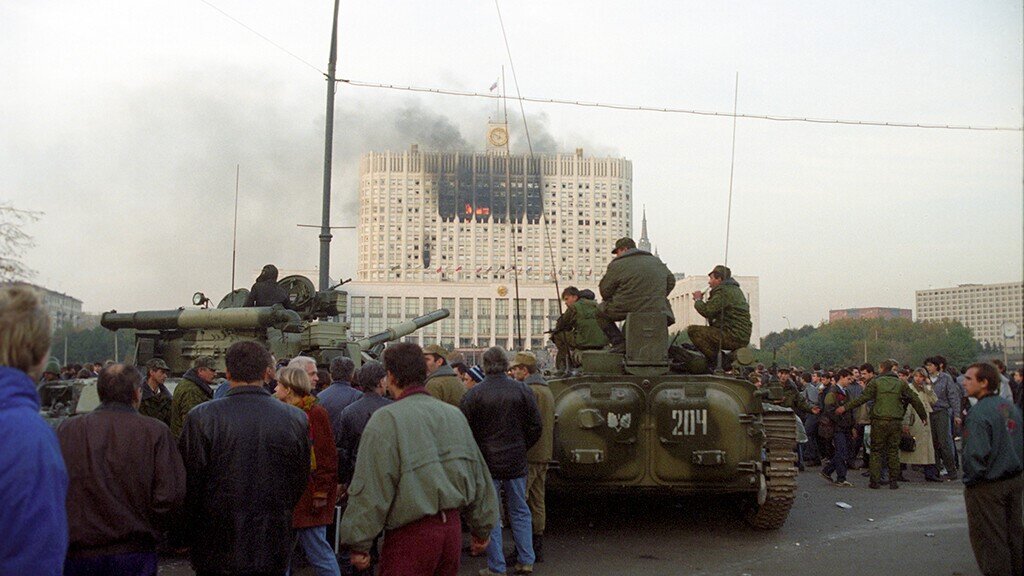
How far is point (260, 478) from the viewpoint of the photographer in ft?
16.2

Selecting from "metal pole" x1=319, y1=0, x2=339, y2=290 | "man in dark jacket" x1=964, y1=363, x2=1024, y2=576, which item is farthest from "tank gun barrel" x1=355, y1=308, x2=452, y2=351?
"man in dark jacket" x1=964, y1=363, x2=1024, y2=576

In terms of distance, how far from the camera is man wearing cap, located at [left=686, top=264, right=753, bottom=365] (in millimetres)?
10758

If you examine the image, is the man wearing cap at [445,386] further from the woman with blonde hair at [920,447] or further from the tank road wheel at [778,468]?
the woman with blonde hair at [920,447]

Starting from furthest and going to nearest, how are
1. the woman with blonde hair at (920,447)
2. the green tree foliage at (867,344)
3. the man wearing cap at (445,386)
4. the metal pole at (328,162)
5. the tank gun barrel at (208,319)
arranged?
1. the green tree foliage at (867,344)
2. the metal pole at (328,162)
3. the woman with blonde hair at (920,447)
4. the tank gun barrel at (208,319)
5. the man wearing cap at (445,386)

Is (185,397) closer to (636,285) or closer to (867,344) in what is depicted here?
(636,285)

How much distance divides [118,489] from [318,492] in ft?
6.22

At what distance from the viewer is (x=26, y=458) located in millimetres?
3197

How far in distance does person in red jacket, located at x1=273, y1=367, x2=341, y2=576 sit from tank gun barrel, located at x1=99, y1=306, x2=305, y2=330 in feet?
23.4

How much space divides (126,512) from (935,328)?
65.8m

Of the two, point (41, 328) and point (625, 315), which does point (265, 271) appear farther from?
point (41, 328)

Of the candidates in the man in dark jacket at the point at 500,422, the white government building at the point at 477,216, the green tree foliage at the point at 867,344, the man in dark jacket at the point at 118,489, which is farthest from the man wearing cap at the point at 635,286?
the white government building at the point at 477,216

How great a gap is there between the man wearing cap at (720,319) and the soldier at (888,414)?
4235 mm

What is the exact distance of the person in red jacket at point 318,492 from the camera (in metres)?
6.32

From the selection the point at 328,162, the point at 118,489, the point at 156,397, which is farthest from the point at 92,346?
the point at 118,489
